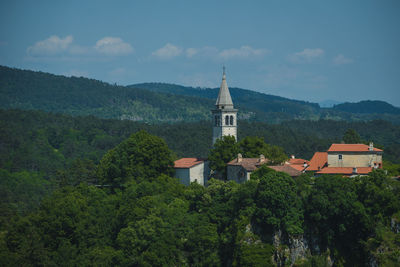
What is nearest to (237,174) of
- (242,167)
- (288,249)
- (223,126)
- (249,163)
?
(242,167)

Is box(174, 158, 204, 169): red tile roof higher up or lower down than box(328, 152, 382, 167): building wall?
lower down

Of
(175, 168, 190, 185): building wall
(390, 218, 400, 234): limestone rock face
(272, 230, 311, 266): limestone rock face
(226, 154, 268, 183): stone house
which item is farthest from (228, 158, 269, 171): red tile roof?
(390, 218, 400, 234): limestone rock face

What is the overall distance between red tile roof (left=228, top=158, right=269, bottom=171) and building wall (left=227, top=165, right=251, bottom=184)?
331 mm

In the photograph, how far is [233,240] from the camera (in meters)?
53.8

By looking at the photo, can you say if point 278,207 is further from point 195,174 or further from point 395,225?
point 195,174

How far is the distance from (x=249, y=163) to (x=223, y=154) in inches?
157

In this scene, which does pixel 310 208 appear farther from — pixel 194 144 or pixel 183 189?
pixel 194 144

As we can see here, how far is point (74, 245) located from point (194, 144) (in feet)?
321

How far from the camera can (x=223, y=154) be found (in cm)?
6606

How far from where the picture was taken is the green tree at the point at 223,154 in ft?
216

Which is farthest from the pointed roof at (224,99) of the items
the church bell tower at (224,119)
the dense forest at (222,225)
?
the dense forest at (222,225)

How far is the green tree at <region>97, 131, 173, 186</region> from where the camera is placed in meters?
69.4

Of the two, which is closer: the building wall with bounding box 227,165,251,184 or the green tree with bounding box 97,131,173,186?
the building wall with bounding box 227,165,251,184

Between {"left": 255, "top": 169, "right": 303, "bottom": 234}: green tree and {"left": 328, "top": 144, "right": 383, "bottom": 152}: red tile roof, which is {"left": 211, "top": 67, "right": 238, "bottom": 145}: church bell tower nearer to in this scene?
{"left": 328, "top": 144, "right": 383, "bottom": 152}: red tile roof
